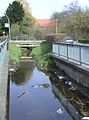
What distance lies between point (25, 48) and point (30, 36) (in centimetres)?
2825

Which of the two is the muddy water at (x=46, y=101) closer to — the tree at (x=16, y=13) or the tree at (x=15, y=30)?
the tree at (x=15, y=30)

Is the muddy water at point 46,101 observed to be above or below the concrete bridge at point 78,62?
below

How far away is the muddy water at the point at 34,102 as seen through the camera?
39.7 feet

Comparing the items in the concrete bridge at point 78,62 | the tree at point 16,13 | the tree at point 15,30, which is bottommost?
the tree at point 15,30

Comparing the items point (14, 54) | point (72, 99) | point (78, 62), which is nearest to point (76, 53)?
point (78, 62)

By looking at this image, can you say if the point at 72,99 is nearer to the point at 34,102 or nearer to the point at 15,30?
the point at 34,102

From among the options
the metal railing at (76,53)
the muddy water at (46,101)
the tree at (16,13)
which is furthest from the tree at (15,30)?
the muddy water at (46,101)

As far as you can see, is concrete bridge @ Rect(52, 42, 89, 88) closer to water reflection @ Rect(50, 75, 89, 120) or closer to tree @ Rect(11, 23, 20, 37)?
water reflection @ Rect(50, 75, 89, 120)

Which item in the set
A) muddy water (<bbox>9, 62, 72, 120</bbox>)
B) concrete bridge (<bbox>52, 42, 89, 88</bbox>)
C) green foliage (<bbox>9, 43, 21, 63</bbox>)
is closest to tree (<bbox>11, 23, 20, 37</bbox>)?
green foliage (<bbox>9, 43, 21, 63</bbox>)

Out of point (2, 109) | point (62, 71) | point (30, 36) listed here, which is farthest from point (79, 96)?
point (30, 36)

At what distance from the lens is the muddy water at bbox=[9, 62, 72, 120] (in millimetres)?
12086

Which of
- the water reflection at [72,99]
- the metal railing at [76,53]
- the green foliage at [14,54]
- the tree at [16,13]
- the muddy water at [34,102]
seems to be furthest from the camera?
the tree at [16,13]

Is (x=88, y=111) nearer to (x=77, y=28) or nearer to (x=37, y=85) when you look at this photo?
(x=37, y=85)

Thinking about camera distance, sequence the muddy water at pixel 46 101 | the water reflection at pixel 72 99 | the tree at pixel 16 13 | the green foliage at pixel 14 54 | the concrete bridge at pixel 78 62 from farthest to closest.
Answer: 1. the tree at pixel 16 13
2. the green foliage at pixel 14 54
3. the concrete bridge at pixel 78 62
4. the water reflection at pixel 72 99
5. the muddy water at pixel 46 101
